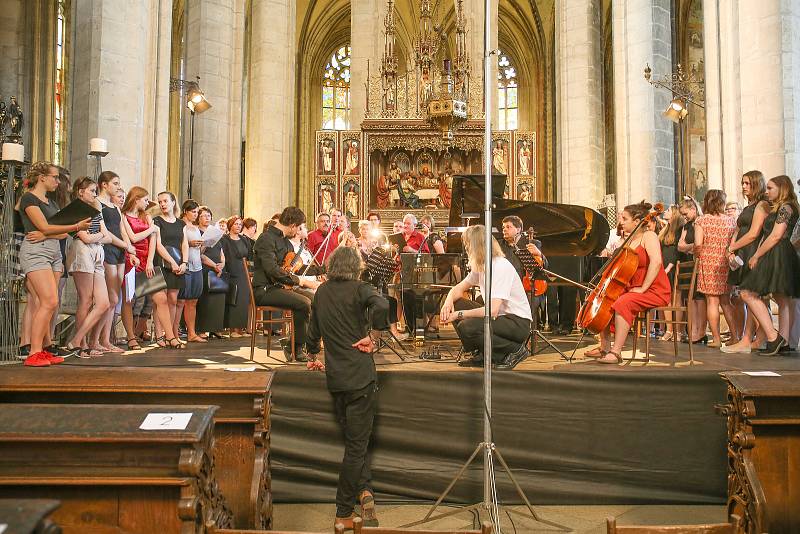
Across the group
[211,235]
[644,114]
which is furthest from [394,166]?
[211,235]

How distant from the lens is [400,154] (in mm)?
18359

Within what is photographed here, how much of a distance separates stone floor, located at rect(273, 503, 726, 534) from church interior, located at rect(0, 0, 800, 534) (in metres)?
0.03

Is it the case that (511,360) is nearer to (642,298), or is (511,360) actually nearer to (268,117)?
(642,298)

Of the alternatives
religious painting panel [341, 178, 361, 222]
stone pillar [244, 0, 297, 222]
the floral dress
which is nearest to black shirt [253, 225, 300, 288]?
the floral dress

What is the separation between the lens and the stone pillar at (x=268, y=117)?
16.5 m

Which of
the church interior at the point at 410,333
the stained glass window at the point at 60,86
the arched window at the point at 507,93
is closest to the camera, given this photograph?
the church interior at the point at 410,333

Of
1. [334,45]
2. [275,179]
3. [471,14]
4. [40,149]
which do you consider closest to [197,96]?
[275,179]

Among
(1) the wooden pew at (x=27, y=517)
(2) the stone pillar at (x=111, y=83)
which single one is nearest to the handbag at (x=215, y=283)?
(2) the stone pillar at (x=111, y=83)

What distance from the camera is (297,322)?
6418mm

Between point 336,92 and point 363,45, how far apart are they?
14.4 m

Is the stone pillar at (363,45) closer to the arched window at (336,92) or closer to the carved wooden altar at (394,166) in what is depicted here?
the carved wooden altar at (394,166)

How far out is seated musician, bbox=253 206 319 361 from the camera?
639 cm

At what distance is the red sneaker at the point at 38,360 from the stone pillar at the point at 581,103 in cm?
1309

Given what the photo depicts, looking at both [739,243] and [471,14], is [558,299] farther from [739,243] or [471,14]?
[471,14]
